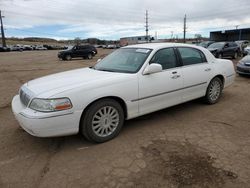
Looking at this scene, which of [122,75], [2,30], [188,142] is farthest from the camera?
[2,30]

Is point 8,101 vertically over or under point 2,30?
under

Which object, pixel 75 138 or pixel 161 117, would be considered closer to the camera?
pixel 75 138

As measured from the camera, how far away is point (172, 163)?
3.09 meters

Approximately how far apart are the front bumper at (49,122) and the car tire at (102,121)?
16 centimetres

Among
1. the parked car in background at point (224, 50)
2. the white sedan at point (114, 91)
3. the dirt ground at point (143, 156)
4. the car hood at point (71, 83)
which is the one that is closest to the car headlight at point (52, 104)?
the white sedan at point (114, 91)

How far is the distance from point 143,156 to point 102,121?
0.87 meters

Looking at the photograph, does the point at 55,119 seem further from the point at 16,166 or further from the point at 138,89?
the point at 138,89

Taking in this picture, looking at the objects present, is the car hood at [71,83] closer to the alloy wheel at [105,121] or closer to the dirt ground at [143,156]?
the alloy wheel at [105,121]

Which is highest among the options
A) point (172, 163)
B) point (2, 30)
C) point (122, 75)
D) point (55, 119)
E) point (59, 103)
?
point (2, 30)

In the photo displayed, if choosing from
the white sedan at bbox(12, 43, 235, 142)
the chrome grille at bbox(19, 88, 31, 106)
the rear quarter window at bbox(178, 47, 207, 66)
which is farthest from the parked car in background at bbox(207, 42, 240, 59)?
the chrome grille at bbox(19, 88, 31, 106)

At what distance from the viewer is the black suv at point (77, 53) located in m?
23.9

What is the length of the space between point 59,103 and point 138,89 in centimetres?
135

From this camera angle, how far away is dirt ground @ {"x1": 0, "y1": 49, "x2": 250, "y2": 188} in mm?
2768

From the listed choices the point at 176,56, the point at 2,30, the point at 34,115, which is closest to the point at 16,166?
the point at 34,115
